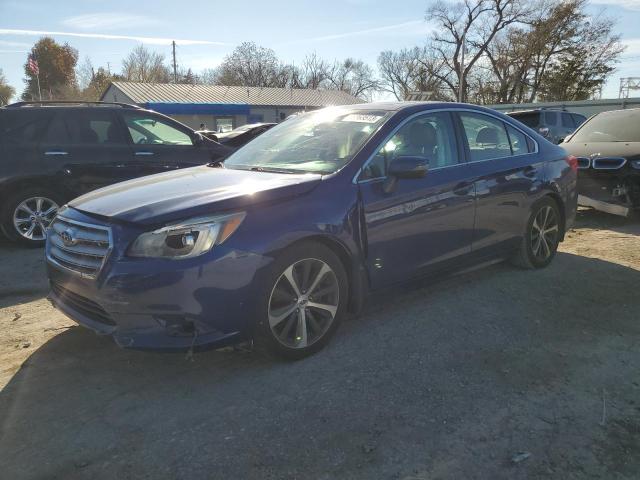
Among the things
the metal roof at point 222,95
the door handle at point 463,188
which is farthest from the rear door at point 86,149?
the metal roof at point 222,95

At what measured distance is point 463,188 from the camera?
14.0 feet

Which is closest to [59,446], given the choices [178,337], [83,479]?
[83,479]

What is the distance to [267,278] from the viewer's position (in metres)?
3.06

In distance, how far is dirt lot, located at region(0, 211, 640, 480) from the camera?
2377mm

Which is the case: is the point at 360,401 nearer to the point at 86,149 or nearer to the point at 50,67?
the point at 86,149

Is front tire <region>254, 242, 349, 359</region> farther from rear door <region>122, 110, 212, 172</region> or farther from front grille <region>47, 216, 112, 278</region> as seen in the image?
rear door <region>122, 110, 212, 172</region>

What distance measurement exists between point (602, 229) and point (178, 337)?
6.57m

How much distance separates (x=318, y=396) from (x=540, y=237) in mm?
3334

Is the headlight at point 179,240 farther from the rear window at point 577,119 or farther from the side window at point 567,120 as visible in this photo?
the rear window at point 577,119

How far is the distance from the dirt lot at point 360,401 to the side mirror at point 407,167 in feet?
2.95

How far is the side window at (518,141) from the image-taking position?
493 centimetres

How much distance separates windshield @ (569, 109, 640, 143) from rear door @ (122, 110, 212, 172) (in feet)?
20.4

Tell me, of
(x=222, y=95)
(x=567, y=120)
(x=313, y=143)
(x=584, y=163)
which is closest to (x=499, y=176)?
(x=313, y=143)

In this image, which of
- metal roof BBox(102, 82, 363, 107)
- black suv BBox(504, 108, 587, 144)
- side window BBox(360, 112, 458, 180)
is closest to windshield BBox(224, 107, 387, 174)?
side window BBox(360, 112, 458, 180)
